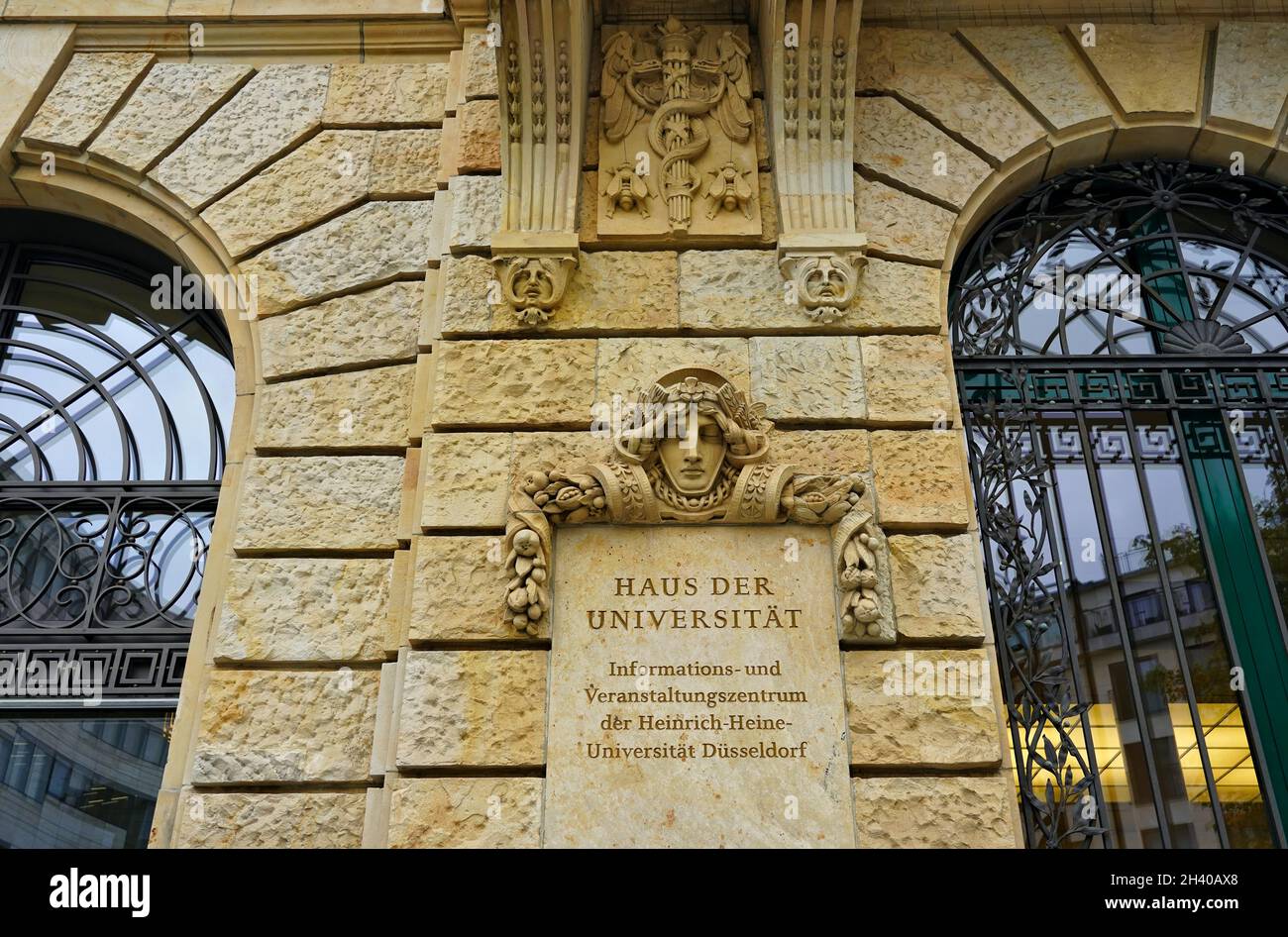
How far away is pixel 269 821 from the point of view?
6121 millimetres

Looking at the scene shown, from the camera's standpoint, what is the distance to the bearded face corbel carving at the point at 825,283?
6.91 meters

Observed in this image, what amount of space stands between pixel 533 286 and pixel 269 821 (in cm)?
362

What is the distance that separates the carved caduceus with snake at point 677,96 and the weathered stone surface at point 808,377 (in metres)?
1.19

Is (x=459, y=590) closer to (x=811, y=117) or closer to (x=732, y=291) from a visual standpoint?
(x=732, y=291)

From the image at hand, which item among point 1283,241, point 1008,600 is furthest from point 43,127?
point 1283,241

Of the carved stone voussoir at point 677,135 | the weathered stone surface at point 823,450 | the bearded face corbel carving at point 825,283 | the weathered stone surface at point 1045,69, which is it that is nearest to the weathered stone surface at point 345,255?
the carved stone voussoir at point 677,135

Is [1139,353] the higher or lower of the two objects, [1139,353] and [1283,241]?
the lower

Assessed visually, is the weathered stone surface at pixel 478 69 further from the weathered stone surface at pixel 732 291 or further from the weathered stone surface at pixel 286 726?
the weathered stone surface at pixel 286 726

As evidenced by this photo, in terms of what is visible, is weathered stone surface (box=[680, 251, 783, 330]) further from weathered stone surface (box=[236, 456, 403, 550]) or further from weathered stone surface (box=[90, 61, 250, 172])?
weathered stone surface (box=[90, 61, 250, 172])

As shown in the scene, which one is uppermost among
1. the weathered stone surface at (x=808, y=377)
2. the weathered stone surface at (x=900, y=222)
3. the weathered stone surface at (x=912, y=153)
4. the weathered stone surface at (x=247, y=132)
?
the weathered stone surface at (x=247, y=132)

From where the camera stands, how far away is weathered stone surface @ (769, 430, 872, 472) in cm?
649

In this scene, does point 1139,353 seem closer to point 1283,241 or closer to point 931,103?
point 1283,241

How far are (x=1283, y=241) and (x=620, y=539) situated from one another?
5.97 m
